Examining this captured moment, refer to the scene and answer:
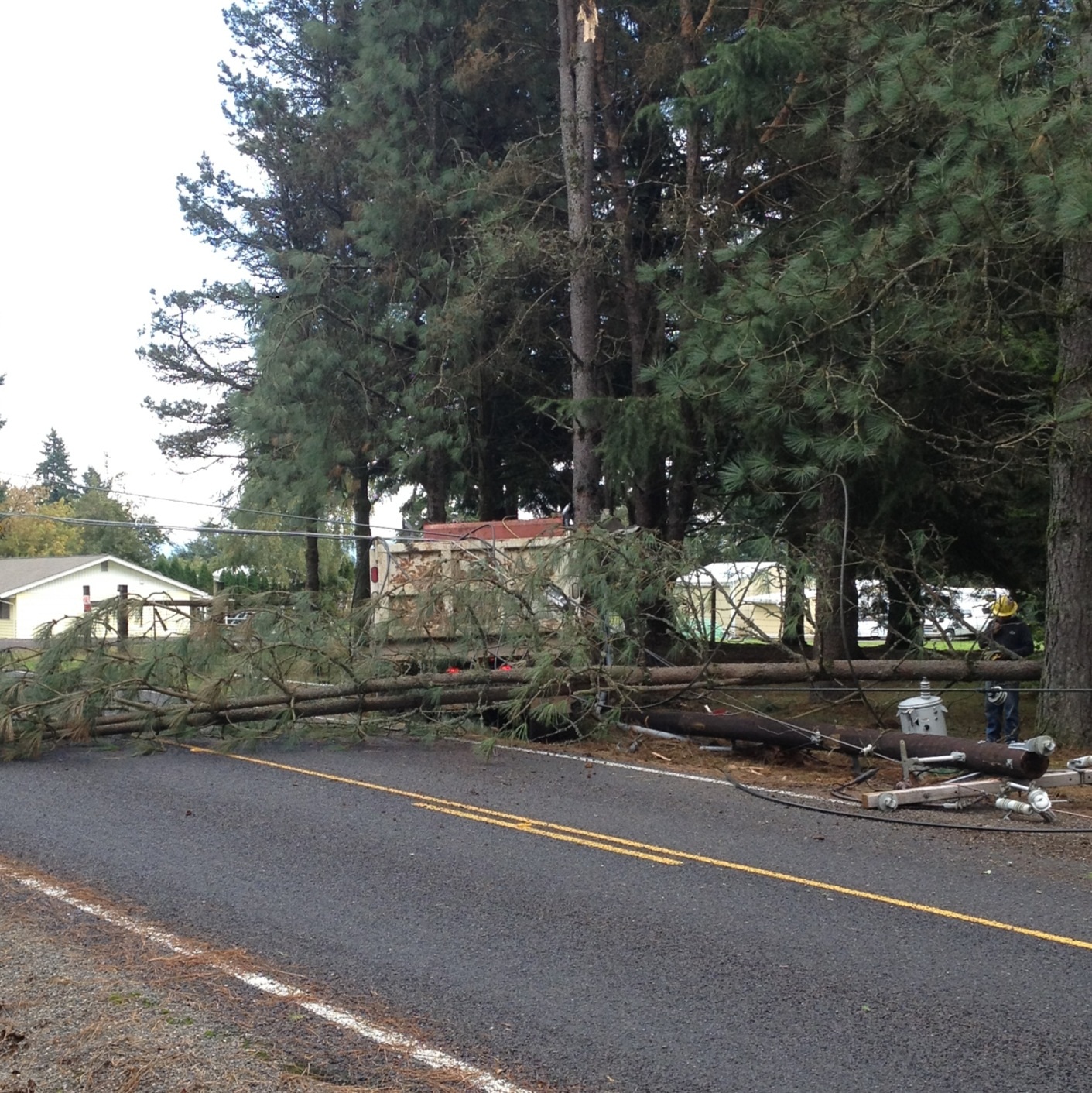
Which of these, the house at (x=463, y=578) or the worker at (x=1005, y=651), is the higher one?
the house at (x=463, y=578)

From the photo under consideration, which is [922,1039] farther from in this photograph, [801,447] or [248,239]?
[248,239]

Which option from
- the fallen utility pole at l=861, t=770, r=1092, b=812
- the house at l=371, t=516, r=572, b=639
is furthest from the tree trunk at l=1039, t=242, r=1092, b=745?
the house at l=371, t=516, r=572, b=639

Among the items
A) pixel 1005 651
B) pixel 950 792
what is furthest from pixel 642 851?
pixel 1005 651

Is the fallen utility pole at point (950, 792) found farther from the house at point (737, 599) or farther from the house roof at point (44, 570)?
the house roof at point (44, 570)

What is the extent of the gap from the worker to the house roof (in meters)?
33.7

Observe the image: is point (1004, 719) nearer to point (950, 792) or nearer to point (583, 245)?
point (950, 792)

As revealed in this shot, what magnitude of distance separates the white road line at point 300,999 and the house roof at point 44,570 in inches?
1429

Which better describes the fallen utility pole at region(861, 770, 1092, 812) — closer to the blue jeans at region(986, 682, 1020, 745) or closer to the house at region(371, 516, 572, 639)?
the blue jeans at region(986, 682, 1020, 745)

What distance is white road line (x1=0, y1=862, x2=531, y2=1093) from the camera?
4.21 meters

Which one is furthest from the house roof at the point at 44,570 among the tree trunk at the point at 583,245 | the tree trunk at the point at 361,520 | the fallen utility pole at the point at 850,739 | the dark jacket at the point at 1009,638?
the dark jacket at the point at 1009,638

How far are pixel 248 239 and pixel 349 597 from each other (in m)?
16.3

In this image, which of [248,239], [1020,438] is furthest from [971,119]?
[248,239]

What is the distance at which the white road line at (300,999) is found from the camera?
421 cm

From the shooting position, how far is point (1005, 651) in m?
11.9
